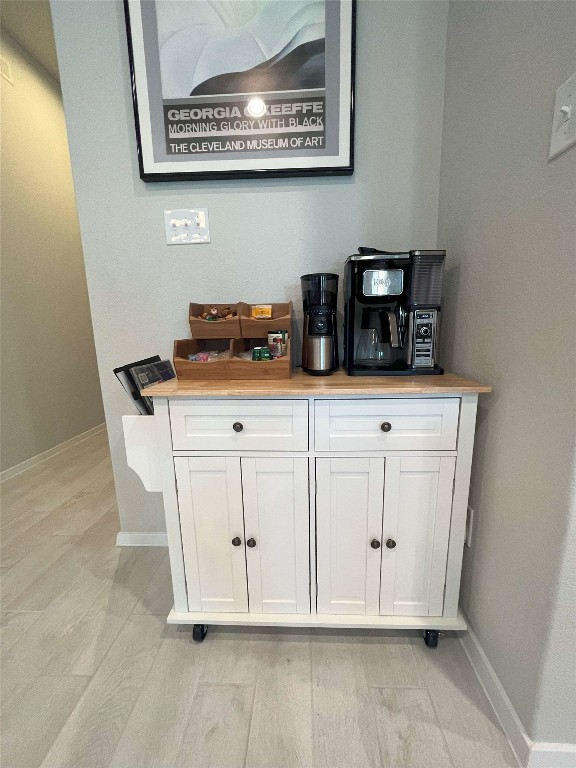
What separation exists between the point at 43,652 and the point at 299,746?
908mm

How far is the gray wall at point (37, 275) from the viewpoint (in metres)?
2.27

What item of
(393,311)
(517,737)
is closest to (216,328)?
(393,311)

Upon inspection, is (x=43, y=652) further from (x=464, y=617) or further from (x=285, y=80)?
(x=285, y=80)

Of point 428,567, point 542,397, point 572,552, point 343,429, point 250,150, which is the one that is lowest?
point 428,567

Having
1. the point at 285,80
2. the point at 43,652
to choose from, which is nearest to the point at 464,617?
the point at 43,652

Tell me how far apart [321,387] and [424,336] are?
421mm

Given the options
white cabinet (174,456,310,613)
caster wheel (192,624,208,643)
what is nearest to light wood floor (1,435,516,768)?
caster wheel (192,624,208,643)

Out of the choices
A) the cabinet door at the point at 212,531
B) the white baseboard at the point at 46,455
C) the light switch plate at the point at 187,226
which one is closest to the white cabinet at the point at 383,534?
the cabinet door at the point at 212,531

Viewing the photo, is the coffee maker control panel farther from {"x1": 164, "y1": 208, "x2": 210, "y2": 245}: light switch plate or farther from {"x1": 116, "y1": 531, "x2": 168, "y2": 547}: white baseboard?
{"x1": 116, "y1": 531, "x2": 168, "y2": 547}: white baseboard

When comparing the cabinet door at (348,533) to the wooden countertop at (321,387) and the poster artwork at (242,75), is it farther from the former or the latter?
the poster artwork at (242,75)

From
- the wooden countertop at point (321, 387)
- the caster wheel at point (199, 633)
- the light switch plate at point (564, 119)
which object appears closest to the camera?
the light switch plate at point (564, 119)

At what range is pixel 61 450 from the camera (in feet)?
8.90

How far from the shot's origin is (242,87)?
117 centimetres

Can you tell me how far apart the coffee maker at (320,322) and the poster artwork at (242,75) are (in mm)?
552
